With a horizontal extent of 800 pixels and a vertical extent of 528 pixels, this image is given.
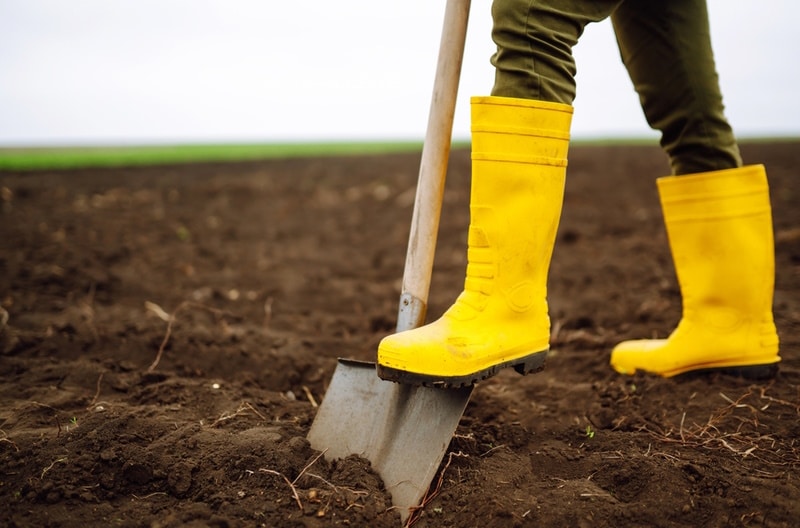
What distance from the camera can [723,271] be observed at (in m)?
2.21

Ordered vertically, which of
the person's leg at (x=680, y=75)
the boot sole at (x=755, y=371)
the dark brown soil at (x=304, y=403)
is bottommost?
the dark brown soil at (x=304, y=403)

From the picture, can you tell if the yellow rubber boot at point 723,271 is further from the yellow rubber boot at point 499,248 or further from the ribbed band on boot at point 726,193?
the yellow rubber boot at point 499,248

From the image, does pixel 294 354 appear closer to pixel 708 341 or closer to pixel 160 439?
pixel 160 439

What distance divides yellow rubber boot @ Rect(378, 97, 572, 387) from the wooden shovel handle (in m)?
0.15

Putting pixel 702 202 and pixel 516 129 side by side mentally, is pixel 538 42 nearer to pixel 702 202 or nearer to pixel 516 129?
pixel 516 129

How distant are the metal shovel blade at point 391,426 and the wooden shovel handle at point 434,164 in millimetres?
202

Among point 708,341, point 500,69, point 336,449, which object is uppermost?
point 500,69

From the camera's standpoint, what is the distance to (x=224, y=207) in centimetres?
759

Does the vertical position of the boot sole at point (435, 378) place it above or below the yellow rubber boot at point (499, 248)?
below

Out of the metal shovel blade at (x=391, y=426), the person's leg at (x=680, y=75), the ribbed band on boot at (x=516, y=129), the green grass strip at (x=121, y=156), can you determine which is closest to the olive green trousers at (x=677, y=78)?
the person's leg at (x=680, y=75)

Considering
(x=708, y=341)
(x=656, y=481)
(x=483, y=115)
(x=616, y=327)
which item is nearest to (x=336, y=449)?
(x=656, y=481)

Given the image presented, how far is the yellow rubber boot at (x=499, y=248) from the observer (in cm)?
169

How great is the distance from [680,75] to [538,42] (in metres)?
0.67

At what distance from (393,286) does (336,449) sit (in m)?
2.32
